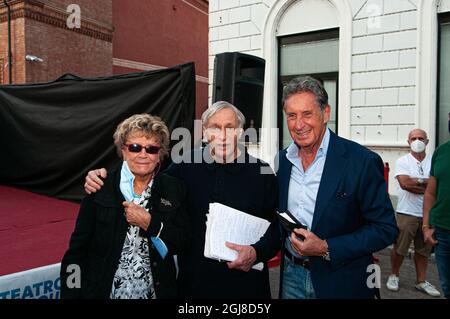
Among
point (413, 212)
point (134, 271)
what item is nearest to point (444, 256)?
point (413, 212)

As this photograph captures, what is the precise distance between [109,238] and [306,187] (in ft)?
3.39

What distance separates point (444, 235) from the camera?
2.71 m

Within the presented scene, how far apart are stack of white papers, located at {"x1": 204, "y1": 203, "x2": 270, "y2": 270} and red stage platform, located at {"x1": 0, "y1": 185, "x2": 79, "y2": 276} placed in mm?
1753

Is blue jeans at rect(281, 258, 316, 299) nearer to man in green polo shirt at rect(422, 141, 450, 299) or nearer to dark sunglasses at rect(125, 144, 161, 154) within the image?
dark sunglasses at rect(125, 144, 161, 154)

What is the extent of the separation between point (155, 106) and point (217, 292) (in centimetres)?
370

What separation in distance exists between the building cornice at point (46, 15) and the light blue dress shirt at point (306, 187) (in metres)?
14.2

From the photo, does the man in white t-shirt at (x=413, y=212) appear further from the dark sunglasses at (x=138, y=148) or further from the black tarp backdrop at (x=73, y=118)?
the dark sunglasses at (x=138, y=148)

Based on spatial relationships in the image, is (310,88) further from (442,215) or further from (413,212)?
(413,212)

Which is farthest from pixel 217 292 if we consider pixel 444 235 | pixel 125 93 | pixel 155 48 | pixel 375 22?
pixel 155 48

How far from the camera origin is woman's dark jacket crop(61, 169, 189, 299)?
1.82m

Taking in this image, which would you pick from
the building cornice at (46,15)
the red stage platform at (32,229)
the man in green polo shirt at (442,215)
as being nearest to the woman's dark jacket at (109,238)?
the red stage platform at (32,229)

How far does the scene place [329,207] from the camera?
1.73 meters

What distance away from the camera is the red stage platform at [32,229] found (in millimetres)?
3040

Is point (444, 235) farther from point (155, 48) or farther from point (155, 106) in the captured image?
point (155, 48)
